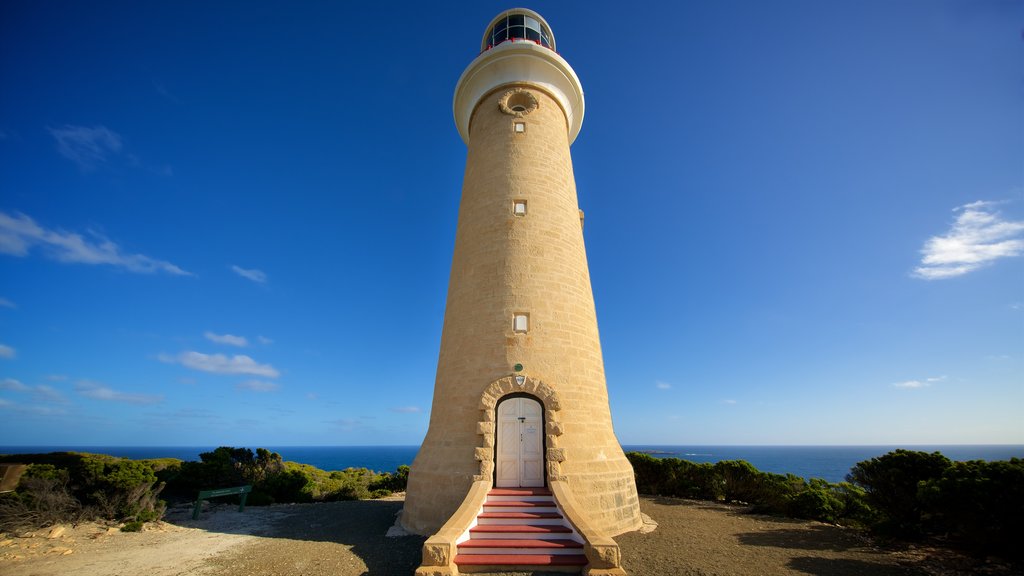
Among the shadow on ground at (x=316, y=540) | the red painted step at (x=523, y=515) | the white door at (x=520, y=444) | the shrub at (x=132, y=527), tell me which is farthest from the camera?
the shrub at (x=132, y=527)

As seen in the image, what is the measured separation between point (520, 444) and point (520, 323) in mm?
2862

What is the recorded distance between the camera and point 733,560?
8180mm

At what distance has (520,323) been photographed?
10711 mm

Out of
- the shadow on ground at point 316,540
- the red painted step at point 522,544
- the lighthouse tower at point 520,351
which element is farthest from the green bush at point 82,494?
the red painted step at point 522,544

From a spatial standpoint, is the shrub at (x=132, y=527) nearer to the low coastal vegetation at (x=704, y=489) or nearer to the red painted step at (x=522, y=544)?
the low coastal vegetation at (x=704, y=489)

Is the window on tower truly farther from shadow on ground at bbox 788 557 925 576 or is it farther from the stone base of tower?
shadow on ground at bbox 788 557 925 576

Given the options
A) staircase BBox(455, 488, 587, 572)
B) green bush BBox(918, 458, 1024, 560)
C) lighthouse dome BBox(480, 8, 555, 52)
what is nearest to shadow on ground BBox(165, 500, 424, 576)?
staircase BBox(455, 488, 587, 572)

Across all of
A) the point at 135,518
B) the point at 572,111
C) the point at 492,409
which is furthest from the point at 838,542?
the point at 135,518

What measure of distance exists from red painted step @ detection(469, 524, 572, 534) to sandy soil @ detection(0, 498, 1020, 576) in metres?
1.24

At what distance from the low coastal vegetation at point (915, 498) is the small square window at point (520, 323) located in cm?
865

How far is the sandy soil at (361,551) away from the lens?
764 cm

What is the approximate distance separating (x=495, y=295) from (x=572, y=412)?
3.40 m

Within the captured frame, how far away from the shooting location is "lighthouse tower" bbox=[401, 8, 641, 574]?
9656 mm

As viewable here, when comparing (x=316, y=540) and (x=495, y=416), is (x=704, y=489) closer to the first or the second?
(x=495, y=416)
